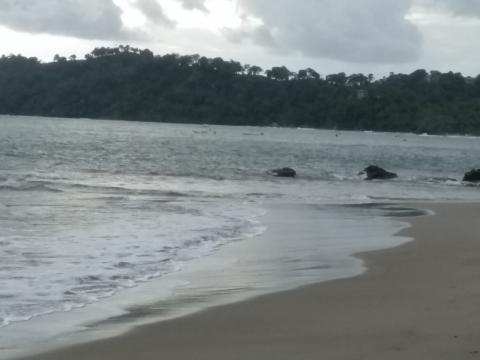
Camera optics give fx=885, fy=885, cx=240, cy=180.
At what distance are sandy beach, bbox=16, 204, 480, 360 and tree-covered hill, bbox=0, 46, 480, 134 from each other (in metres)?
147

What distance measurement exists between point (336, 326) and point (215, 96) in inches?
6220

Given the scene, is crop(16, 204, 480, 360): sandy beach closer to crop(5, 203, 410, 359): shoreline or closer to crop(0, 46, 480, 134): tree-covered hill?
crop(5, 203, 410, 359): shoreline

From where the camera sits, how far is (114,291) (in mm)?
10281

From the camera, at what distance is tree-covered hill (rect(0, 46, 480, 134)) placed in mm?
156625

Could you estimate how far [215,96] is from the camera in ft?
542

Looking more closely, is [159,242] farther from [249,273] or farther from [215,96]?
[215,96]

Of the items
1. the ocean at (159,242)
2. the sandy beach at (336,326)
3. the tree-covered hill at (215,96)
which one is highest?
the tree-covered hill at (215,96)

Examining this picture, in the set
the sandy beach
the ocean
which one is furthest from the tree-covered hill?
the sandy beach

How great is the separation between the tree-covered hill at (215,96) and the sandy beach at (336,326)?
482 feet

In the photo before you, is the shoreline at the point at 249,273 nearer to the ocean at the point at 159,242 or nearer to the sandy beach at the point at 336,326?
the ocean at the point at 159,242

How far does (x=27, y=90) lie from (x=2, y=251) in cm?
15303

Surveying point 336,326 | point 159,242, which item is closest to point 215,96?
point 159,242

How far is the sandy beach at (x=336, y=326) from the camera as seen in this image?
7292 mm

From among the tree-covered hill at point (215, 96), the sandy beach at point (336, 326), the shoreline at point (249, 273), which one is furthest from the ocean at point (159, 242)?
the tree-covered hill at point (215, 96)
